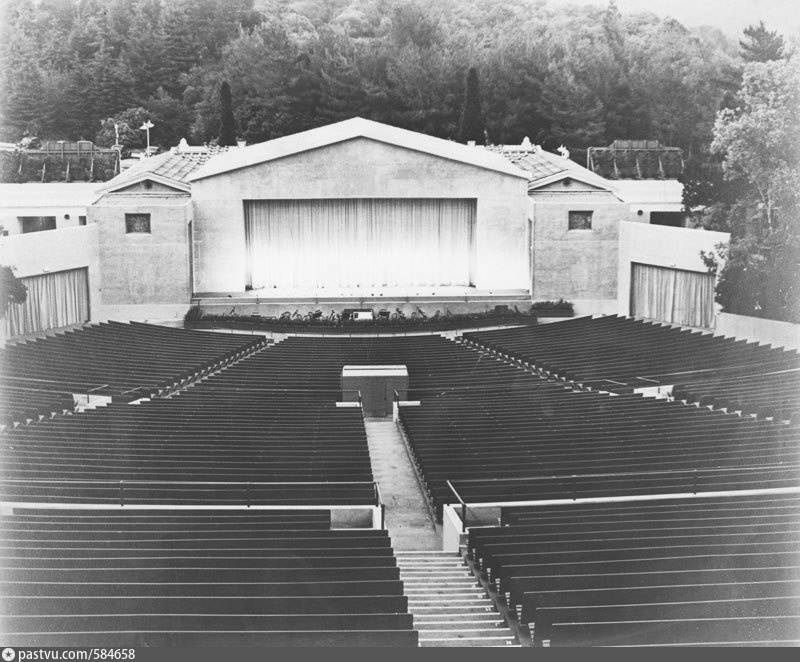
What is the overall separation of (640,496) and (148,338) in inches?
714

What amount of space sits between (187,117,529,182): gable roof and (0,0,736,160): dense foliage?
450 cm

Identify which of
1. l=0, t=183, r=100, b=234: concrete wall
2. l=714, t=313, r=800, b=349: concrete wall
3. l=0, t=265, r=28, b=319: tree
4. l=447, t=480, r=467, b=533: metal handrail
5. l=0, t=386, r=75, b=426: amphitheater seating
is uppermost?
l=0, t=183, r=100, b=234: concrete wall

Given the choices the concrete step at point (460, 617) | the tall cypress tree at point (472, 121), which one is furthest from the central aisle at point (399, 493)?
the tall cypress tree at point (472, 121)

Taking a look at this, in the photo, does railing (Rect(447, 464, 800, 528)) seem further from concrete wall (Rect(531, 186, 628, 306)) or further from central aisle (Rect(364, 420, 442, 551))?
concrete wall (Rect(531, 186, 628, 306))

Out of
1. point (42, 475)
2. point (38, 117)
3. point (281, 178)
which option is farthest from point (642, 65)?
point (42, 475)

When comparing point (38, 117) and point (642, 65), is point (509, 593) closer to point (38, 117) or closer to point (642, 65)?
point (642, 65)

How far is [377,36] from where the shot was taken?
1601 inches

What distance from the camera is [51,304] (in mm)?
32375

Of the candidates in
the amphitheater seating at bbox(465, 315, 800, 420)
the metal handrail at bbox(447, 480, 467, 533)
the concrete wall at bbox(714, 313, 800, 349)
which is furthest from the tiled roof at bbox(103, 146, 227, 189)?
the metal handrail at bbox(447, 480, 467, 533)

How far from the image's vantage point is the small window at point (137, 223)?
116ft

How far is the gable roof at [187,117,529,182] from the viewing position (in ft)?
120

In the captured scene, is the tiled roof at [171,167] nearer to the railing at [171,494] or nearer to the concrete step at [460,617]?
the railing at [171,494]

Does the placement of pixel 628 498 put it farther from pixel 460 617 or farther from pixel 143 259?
pixel 143 259

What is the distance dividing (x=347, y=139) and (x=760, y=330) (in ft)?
56.6
